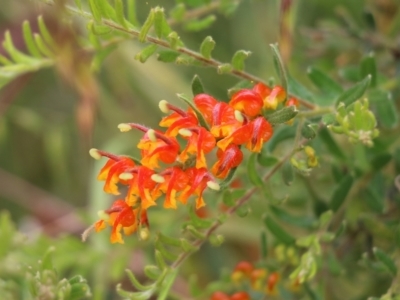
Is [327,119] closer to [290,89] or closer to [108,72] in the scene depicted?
[290,89]

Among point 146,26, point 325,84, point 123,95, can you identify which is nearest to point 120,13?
point 146,26

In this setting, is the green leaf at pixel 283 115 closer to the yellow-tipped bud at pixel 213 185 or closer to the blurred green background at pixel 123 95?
the yellow-tipped bud at pixel 213 185

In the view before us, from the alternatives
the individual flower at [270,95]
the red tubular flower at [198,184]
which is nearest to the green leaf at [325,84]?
the individual flower at [270,95]

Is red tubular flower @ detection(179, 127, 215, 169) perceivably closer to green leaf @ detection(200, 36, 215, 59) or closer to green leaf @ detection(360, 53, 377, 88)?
green leaf @ detection(200, 36, 215, 59)

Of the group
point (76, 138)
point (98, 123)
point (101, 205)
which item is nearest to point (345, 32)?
point (101, 205)

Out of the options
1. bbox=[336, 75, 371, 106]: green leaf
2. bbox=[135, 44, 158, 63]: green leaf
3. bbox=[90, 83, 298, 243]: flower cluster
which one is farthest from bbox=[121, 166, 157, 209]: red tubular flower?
bbox=[336, 75, 371, 106]: green leaf

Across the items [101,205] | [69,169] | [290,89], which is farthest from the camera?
[69,169]

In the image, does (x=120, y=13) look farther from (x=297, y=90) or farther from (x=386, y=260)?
(x=386, y=260)
